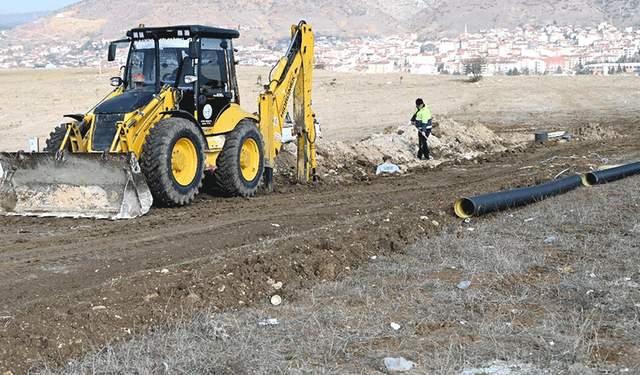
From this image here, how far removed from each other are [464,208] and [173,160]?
4.25 metres

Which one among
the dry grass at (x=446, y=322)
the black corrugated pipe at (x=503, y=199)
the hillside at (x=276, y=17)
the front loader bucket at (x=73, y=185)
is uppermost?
the hillside at (x=276, y=17)

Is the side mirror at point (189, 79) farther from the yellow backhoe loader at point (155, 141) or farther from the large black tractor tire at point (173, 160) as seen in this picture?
the large black tractor tire at point (173, 160)

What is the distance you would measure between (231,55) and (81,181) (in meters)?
3.46

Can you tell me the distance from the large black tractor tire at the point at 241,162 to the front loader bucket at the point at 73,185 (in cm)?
Answer: 169

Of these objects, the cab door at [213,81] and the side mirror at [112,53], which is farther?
the cab door at [213,81]

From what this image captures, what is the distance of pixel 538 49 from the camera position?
144m

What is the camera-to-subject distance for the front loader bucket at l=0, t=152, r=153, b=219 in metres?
9.68

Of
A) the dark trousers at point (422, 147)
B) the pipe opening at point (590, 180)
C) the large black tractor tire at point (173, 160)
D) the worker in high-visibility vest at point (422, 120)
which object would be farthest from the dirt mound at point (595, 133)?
the large black tractor tire at point (173, 160)

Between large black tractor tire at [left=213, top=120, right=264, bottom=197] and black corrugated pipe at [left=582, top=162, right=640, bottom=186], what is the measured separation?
5.45 metres

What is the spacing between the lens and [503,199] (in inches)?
379

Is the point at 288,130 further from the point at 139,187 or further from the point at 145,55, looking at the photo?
the point at 139,187

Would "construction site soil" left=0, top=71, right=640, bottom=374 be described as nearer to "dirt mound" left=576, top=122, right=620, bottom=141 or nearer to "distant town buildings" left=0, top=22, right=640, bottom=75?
"dirt mound" left=576, top=122, right=620, bottom=141

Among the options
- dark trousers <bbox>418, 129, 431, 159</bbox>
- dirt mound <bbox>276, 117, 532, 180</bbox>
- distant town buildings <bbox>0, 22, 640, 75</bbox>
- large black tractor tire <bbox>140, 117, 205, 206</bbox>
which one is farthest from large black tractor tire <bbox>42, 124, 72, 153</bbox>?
distant town buildings <bbox>0, 22, 640, 75</bbox>

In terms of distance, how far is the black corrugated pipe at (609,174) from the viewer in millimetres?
11406
